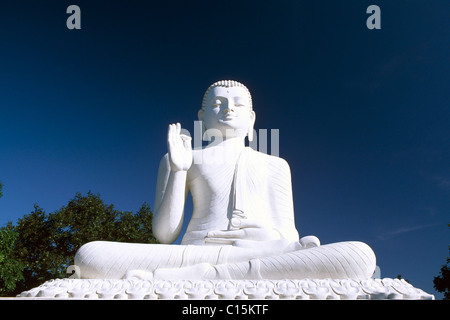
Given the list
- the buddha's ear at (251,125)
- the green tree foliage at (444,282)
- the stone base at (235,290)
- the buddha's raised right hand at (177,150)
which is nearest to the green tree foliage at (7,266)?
the buddha's ear at (251,125)

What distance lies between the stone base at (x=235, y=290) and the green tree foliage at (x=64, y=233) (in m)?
12.5

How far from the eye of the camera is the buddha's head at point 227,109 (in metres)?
6.45

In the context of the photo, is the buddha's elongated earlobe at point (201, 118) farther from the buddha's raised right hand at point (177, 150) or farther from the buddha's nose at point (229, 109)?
the buddha's raised right hand at point (177, 150)

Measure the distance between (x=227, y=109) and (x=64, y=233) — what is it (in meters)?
12.0

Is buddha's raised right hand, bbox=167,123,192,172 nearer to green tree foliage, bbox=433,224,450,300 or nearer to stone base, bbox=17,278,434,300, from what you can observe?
stone base, bbox=17,278,434,300

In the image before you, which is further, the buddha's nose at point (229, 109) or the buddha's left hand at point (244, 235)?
the buddha's nose at point (229, 109)

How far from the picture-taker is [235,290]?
360 cm

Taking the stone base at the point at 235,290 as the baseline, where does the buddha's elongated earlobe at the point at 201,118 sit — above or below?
above

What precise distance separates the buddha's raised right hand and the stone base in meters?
1.90

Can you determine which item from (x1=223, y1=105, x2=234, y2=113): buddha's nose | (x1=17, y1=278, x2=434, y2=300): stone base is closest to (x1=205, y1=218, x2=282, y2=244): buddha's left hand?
(x1=17, y1=278, x2=434, y2=300): stone base

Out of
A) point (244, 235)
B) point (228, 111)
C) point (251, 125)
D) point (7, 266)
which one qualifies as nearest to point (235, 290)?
point (244, 235)

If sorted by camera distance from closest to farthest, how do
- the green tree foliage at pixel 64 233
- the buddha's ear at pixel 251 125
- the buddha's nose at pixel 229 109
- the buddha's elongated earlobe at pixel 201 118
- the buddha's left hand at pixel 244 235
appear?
1. the buddha's left hand at pixel 244 235
2. the buddha's nose at pixel 229 109
3. the buddha's elongated earlobe at pixel 201 118
4. the buddha's ear at pixel 251 125
5. the green tree foliage at pixel 64 233

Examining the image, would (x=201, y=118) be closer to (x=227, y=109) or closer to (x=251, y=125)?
(x=227, y=109)
